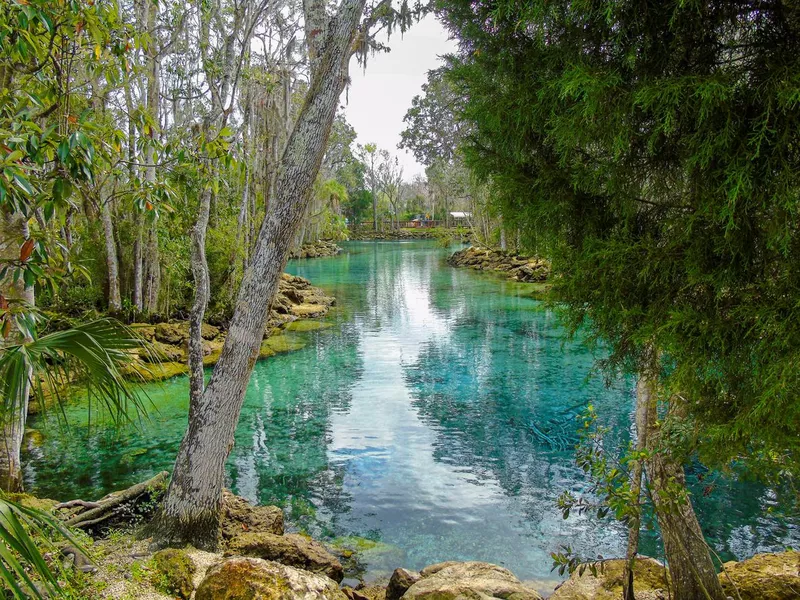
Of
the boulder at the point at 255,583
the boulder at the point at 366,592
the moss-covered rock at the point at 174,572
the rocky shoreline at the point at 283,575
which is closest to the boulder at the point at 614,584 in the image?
the rocky shoreline at the point at 283,575

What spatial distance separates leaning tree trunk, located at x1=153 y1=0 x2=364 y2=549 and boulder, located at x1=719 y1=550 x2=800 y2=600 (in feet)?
13.9

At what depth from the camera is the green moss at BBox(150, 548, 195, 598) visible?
3654 mm

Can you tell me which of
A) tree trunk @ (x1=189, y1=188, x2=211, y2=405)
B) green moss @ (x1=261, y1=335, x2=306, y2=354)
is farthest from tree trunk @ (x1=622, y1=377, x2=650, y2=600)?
green moss @ (x1=261, y1=335, x2=306, y2=354)

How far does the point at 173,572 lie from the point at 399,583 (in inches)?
76.7

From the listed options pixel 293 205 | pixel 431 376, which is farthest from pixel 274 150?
pixel 293 205

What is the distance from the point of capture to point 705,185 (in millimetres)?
2566

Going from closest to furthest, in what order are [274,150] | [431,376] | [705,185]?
1. [705,185]
2. [431,376]
3. [274,150]

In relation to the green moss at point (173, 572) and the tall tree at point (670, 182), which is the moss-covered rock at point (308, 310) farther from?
the tall tree at point (670, 182)

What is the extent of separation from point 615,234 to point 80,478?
7.67m

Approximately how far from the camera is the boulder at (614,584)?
4141 mm

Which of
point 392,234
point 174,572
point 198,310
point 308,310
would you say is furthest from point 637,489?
point 392,234

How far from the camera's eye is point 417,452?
8297 millimetres

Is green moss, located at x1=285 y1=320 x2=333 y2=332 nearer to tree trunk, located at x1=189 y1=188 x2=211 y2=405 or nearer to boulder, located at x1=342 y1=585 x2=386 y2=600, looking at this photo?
tree trunk, located at x1=189 y1=188 x2=211 y2=405

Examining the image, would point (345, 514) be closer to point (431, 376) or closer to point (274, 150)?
point (431, 376)
